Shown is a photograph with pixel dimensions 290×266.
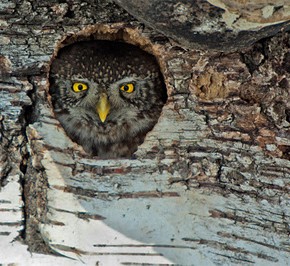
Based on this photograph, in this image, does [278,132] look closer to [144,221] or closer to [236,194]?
[236,194]

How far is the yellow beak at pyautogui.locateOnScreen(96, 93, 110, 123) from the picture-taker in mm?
3803

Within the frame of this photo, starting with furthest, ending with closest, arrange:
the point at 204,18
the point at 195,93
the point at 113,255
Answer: the point at 195,93 < the point at 113,255 < the point at 204,18

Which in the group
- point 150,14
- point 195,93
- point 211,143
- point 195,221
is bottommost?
point 195,221

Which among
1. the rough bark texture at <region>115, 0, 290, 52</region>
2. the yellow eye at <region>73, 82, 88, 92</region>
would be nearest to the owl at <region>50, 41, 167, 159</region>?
the yellow eye at <region>73, 82, 88, 92</region>

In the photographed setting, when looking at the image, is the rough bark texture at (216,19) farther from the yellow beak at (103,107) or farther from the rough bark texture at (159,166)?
the yellow beak at (103,107)

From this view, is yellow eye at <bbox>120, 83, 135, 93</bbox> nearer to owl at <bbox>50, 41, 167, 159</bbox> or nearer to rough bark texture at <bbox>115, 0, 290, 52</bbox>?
owl at <bbox>50, 41, 167, 159</bbox>

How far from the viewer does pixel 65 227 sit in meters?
2.87

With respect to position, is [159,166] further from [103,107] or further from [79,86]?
[79,86]

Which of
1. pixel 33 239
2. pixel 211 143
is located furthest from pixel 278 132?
pixel 33 239

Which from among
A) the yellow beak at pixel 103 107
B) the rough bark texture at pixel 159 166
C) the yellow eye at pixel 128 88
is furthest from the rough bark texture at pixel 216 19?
the yellow eye at pixel 128 88

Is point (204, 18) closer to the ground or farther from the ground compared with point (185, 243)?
farther from the ground

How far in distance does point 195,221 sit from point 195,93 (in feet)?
2.24

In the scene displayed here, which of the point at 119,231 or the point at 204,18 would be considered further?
the point at 119,231

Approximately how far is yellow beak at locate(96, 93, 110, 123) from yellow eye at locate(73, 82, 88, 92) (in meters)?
0.18
